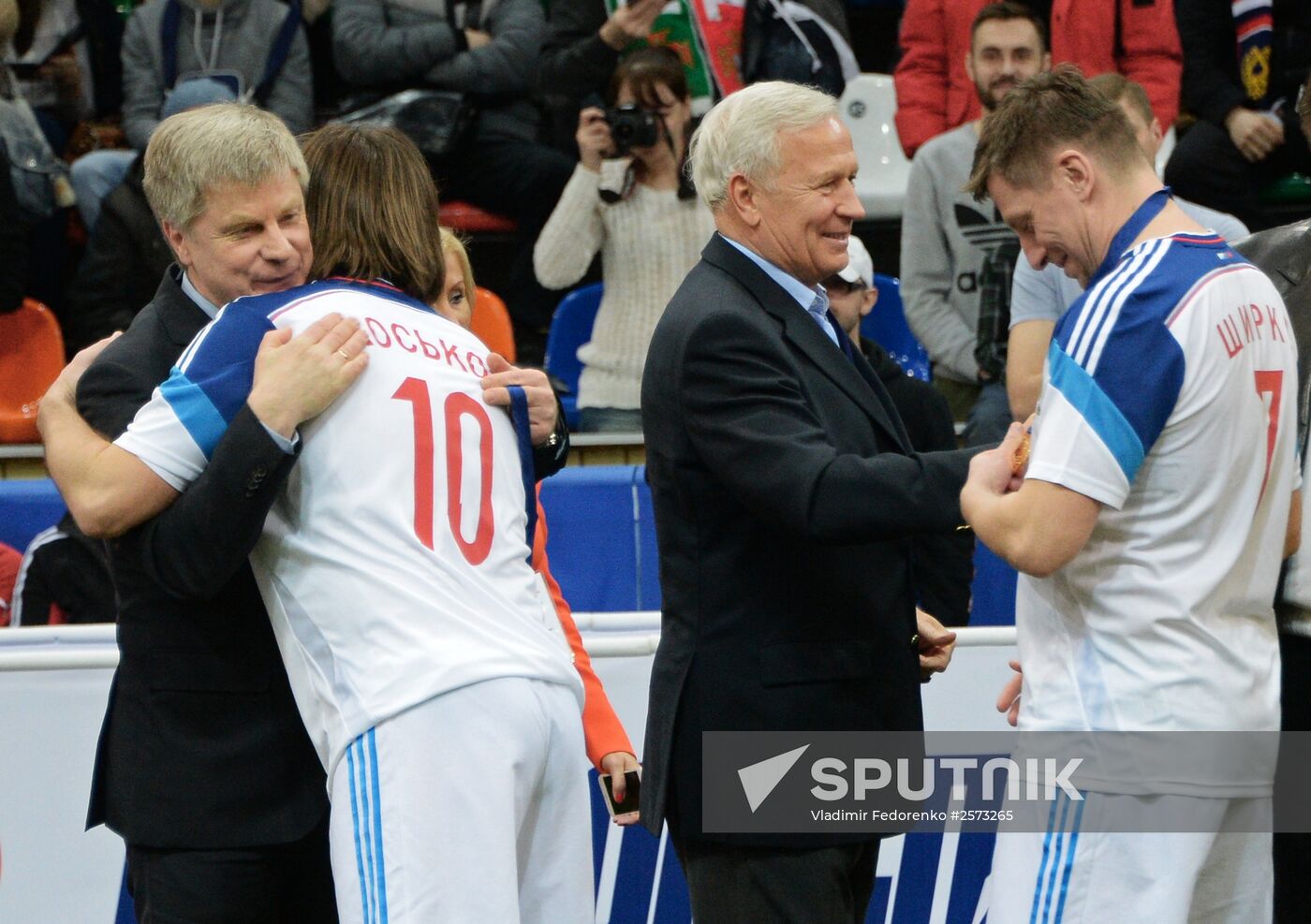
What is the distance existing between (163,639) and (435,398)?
21.7 inches

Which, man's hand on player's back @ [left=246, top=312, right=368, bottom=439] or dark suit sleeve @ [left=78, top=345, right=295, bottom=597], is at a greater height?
man's hand on player's back @ [left=246, top=312, right=368, bottom=439]

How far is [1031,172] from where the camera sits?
2359mm

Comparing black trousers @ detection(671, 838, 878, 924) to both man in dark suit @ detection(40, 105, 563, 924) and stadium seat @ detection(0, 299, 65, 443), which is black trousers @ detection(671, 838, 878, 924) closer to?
man in dark suit @ detection(40, 105, 563, 924)

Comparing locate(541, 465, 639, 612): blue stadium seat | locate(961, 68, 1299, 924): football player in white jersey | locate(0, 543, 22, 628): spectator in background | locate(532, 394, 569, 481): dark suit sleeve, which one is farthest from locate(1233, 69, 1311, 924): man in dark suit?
locate(0, 543, 22, 628): spectator in background

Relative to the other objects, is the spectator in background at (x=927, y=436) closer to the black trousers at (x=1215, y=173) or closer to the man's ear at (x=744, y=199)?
the man's ear at (x=744, y=199)

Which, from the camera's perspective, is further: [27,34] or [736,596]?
[27,34]

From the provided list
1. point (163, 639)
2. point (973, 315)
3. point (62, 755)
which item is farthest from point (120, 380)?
point (973, 315)

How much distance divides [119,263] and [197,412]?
13.5 ft

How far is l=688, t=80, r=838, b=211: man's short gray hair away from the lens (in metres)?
2.53

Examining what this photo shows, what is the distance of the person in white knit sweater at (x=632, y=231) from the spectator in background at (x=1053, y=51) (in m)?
1.02

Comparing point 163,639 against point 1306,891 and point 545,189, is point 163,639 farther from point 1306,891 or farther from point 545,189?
point 545,189

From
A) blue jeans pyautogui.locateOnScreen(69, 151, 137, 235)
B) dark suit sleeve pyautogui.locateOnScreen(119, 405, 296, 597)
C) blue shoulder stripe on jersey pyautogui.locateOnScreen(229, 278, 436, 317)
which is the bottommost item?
blue jeans pyautogui.locateOnScreen(69, 151, 137, 235)

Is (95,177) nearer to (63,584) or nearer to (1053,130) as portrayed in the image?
(63,584)

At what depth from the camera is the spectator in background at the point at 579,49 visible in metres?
5.97
